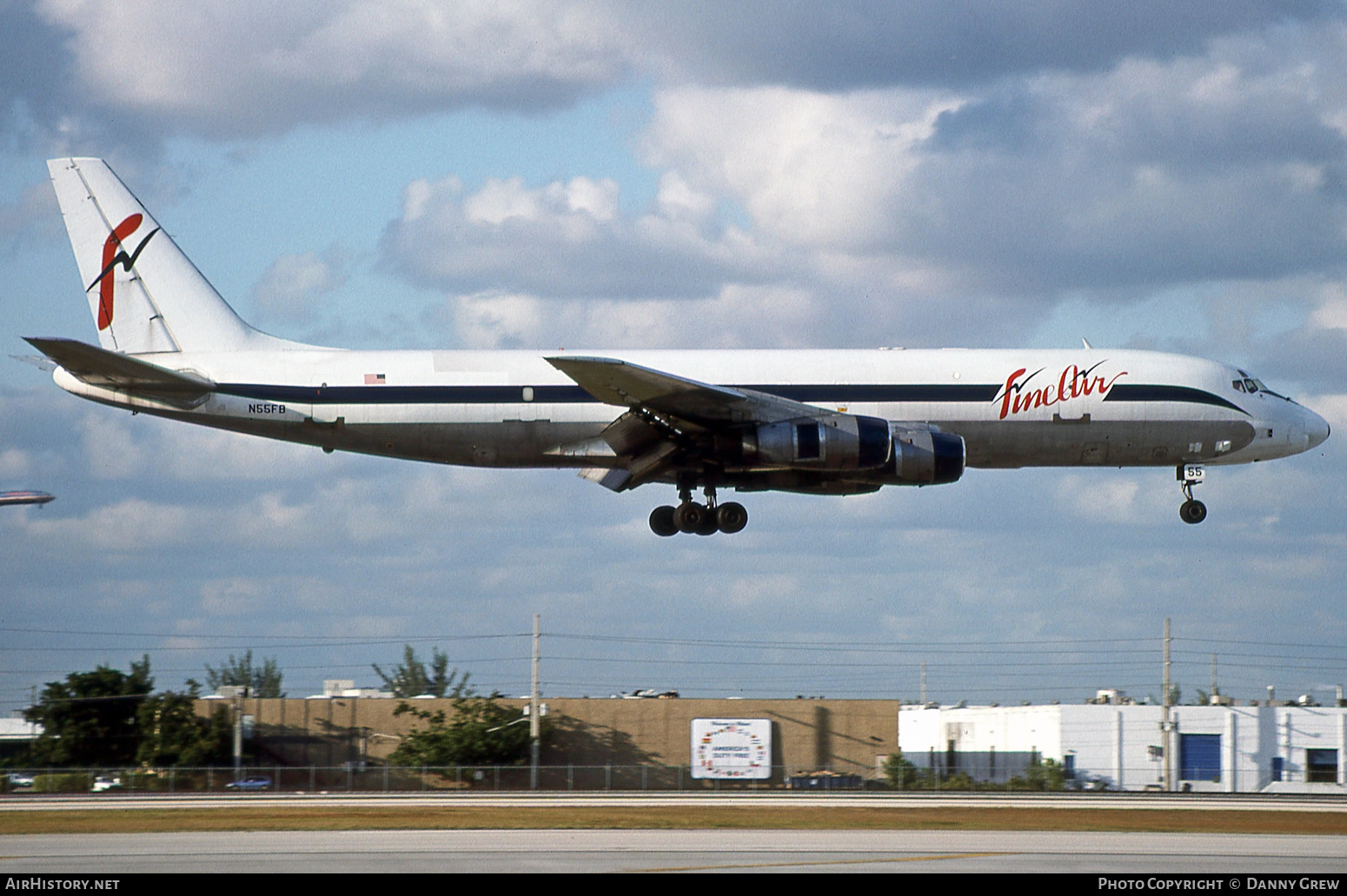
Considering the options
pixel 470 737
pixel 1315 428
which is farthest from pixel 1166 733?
pixel 470 737

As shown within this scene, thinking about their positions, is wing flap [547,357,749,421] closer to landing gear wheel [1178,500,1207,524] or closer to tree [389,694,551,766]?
landing gear wheel [1178,500,1207,524]

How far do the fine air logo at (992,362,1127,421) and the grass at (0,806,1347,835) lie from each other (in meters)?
10.3

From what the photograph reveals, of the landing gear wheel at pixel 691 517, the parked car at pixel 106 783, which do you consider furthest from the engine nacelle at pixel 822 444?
the parked car at pixel 106 783

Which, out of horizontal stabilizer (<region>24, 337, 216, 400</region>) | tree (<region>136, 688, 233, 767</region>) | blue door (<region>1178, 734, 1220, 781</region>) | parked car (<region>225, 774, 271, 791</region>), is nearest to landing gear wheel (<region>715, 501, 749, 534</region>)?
horizontal stabilizer (<region>24, 337, 216, 400</region>)

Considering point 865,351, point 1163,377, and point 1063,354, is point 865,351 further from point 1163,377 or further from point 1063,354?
point 1163,377

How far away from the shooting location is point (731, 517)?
1558 inches

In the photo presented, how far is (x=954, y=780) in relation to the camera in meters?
60.9

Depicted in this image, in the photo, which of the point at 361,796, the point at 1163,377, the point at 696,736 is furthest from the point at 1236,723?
the point at 361,796

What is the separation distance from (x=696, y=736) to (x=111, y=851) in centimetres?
4455

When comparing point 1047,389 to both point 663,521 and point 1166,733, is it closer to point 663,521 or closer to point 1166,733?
point 663,521

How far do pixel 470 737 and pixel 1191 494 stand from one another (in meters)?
37.3

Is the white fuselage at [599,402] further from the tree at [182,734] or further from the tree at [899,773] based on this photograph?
the tree at [182,734]

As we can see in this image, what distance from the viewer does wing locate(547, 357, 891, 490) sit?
118 feet

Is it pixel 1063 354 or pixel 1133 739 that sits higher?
pixel 1063 354
